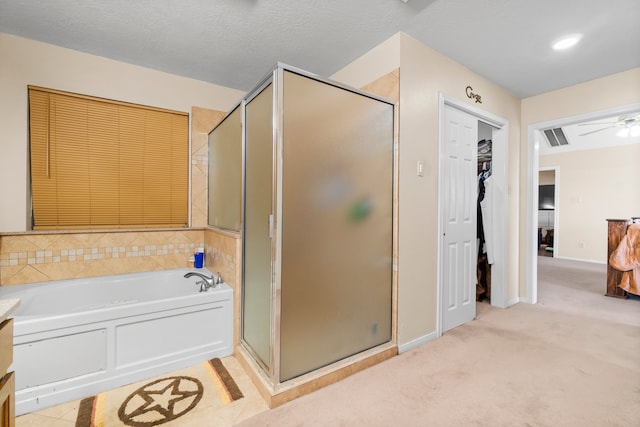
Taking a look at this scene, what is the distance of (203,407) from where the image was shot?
163cm

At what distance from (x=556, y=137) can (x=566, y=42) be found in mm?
4895

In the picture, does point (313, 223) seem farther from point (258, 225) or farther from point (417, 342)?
point (417, 342)

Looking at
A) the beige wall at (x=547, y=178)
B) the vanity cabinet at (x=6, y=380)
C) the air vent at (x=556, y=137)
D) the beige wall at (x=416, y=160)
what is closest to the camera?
the vanity cabinet at (x=6, y=380)

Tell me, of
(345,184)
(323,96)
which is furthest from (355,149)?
(323,96)

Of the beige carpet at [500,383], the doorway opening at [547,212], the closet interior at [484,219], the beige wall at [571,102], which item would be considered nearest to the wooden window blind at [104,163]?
the beige carpet at [500,383]

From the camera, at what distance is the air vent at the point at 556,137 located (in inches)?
229

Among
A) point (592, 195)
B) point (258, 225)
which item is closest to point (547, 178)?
point (592, 195)

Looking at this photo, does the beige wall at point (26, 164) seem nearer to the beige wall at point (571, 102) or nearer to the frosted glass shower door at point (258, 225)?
the frosted glass shower door at point (258, 225)

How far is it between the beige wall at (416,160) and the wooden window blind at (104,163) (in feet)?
6.69

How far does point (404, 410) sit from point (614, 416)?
115cm

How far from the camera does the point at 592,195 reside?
233 inches

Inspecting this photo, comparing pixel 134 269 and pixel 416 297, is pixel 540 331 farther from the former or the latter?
pixel 134 269

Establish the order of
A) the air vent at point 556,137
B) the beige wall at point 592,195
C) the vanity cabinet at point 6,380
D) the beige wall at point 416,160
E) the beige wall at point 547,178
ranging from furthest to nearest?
1. the beige wall at point 547,178
2. the air vent at point 556,137
3. the beige wall at point 592,195
4. the beige wall at point 416,160
5. the vanity cabinet at point 6,380

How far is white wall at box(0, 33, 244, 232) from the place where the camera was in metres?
2.25
